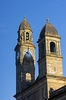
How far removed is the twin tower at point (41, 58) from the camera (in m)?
54.2

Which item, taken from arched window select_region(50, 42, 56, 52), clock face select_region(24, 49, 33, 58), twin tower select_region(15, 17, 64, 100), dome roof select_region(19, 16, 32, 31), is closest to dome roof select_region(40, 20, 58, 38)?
twin tower select_region(15, 17, 64, 100)

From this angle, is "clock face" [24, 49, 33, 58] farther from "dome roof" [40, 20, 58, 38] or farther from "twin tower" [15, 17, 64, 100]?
"dome roof" [40, 20, 58, 38]

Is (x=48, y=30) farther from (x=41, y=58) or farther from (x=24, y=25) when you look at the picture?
(x=24, y=25)

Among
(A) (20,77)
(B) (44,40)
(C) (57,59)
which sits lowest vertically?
(A) (20,77)

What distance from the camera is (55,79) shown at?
2121 inches

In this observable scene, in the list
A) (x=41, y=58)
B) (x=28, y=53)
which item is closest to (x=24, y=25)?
(x=28, y=53)

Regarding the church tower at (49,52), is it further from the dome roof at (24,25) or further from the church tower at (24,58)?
the dome roof at (24,25)

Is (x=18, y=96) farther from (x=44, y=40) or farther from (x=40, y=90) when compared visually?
(x=44, y=40)

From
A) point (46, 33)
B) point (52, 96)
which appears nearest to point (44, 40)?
point (46, 33)

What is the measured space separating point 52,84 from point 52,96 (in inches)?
134

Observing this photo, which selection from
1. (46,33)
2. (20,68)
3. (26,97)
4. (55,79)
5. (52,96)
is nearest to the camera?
(52,96)

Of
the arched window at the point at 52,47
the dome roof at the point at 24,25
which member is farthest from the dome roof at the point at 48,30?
the dome roof at the point at 24,25

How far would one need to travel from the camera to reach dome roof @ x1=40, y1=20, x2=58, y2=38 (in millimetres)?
58000

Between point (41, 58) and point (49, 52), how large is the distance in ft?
6.48
